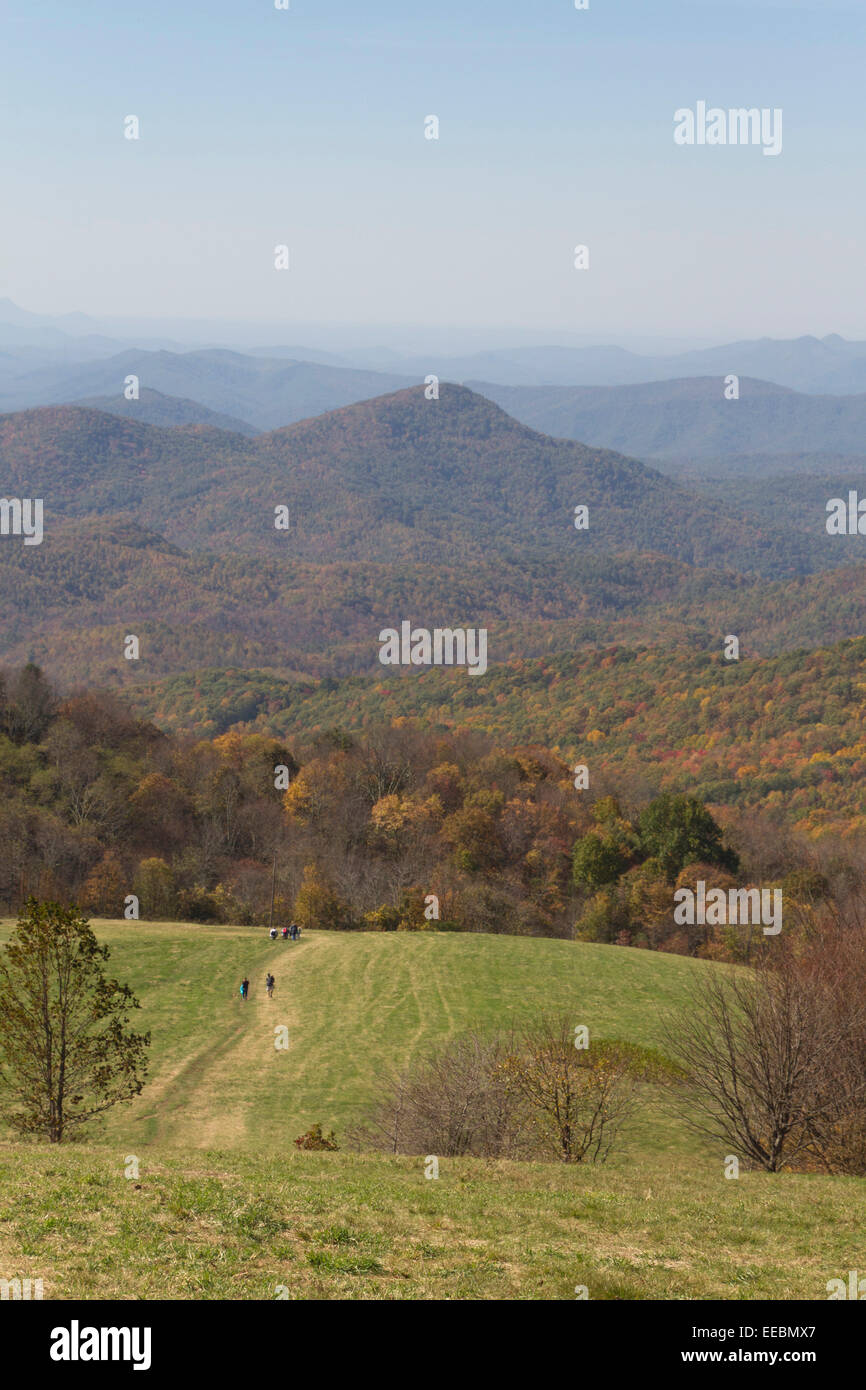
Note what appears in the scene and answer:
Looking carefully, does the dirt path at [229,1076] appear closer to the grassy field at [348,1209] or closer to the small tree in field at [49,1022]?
the grassy field at [348,1209]

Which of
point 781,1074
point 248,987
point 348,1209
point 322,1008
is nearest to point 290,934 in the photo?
point 248,987

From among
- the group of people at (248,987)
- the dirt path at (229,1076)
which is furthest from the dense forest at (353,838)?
the dirt path at (229,1076)

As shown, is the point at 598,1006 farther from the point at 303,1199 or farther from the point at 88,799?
the point at 88,799

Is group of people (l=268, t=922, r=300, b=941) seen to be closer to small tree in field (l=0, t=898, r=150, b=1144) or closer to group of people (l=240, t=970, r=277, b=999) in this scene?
group of people (l=240, t=970, r=277, b=999)

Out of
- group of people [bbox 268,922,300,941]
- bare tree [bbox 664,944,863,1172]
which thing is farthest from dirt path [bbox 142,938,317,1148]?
bare tree [bbox 664,944,863,1172]

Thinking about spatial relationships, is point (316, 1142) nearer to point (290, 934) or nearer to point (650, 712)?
point (290, 934)

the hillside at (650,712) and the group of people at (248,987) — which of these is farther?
the hillside at (650,712)
